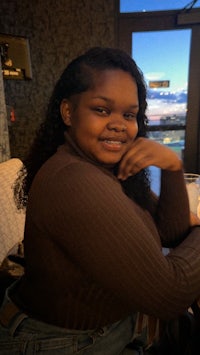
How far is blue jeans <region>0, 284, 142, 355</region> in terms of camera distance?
Answer: 1.95 ft

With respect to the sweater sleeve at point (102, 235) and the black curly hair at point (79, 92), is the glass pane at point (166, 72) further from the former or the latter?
the sweater sleeve at point (102, 235)

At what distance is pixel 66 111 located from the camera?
0.69 m

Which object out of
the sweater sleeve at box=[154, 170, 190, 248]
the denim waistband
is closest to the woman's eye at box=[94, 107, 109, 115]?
the sweater sleeve at box=[154, 170, 190, 248]

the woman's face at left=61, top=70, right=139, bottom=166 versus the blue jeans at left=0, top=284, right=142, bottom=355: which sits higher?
the woman's face at left=61, top=70, right=139, bottom=166

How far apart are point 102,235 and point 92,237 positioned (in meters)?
0.02

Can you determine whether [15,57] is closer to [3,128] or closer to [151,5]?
[151,5]

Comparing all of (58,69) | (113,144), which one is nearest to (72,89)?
(113,144)

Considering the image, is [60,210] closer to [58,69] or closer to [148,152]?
[148,152]

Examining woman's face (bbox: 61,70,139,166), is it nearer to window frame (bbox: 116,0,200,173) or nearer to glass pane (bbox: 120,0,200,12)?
window frame (bbox: 116,0,200,173)

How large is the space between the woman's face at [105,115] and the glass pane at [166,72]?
2.09 meters

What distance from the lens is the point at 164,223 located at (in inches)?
34.4

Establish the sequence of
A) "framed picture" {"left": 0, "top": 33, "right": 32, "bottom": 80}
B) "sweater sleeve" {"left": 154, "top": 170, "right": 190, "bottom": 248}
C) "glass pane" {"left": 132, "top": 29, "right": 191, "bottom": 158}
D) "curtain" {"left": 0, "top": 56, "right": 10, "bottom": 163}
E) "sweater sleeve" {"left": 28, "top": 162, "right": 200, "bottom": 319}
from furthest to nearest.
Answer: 1. "glass pane" {"left": 132, "top": 29, "right": 191, "bottom": 158}
2. "framed picture" {"left": 0, "top": 33, "right": 32, "bottom": 80}
3. "curtain" {"left": 0, "top": 56, "right": 10, "bottom": 163}
4. "sweater sleeve" {"left": 154, "top": 170, "right": 190, "bottom": 248}
5. "sweater sleeve" {"left": 28, "top": 162, "right": 200, "bottom": 319}

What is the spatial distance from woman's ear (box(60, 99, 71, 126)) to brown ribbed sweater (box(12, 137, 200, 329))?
0.08 metres

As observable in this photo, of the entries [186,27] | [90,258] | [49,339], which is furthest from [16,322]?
[186,27]
